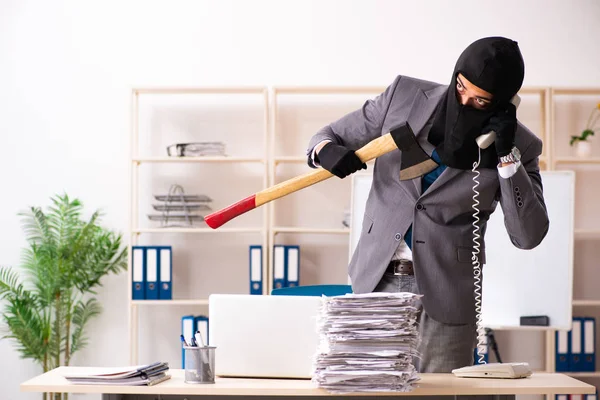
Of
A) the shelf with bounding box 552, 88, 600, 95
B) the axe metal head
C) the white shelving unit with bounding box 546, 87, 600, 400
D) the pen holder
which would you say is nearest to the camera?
the pen holder

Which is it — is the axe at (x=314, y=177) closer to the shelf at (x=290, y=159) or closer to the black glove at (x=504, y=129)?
the black glove at (x=504, y=129)

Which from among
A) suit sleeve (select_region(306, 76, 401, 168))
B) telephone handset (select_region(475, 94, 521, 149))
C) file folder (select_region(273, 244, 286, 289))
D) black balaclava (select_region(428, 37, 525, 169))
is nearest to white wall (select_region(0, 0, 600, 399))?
file folder (select_region(273, 244, 286, 289))

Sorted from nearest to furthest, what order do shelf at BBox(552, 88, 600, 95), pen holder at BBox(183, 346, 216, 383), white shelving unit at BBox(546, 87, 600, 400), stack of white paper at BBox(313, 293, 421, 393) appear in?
1. stack of white paper at BBox(313, 293, 421, 393)
2. pen holder at BBox(183, 346, 216, 383)
3. shelf at BBox(552, 88, 600, 95)
4. white shelving unit at BBox(546, 87, 600, 400)

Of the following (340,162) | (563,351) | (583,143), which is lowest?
(563,351)

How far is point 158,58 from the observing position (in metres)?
5.02

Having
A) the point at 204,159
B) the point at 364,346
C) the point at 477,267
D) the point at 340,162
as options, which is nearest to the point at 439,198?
the point at 477,267

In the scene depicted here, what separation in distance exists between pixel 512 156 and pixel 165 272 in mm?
3192

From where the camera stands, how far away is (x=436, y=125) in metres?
1.94

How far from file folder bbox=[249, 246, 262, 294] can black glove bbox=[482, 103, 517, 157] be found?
9.74ft

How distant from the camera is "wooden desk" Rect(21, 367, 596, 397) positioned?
1628mm

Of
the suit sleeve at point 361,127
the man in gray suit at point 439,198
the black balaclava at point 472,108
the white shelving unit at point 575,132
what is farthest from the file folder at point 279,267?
the black balaclava at point 472,108

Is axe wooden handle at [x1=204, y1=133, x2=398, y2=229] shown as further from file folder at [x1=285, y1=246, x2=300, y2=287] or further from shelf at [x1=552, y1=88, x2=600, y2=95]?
shelf at [x1=552, y1=88, x2=600, y2=95]

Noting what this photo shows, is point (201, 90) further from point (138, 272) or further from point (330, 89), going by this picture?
point (138, 272)

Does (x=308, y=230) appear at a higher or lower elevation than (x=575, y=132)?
lower
